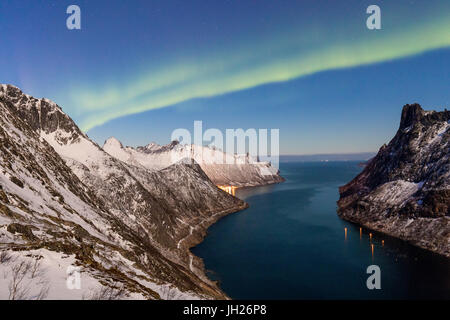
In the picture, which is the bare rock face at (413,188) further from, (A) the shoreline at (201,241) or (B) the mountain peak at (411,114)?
(A) the shoreline at (201,241)

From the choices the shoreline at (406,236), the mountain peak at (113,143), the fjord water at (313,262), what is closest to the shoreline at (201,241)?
the fjord water at (313,262)

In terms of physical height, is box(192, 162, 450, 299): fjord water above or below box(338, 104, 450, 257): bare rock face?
below

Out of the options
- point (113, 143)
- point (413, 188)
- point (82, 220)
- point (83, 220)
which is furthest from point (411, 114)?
point (113, 143)

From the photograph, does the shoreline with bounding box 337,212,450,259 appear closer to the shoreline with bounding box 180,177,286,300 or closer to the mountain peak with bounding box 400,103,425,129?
the shoreline with bounding box 180,177,286,300

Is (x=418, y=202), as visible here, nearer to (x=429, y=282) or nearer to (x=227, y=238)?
(x=429, y=282)

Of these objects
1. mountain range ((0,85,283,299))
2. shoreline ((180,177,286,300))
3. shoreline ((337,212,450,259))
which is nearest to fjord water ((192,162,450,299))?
shoreline ((180,177,286,300))
